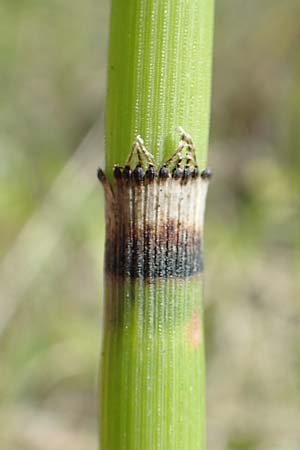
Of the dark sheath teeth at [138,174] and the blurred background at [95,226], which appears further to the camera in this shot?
the blurred background at [95,226]

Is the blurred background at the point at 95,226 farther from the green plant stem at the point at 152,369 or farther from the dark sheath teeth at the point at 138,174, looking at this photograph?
the dark sheath teeth at the point at 138,174

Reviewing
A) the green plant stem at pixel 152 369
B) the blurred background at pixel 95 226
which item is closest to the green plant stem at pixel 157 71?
the green plant stem at pixel 152 369

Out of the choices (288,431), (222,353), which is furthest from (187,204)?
(222,353)

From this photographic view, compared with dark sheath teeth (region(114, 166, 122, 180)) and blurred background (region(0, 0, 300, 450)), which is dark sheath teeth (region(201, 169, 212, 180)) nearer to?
dark sheath teeth (region(114, 166, 122, 180))

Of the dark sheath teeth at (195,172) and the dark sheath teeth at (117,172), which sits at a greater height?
the dark sheath teeth at (195,172)

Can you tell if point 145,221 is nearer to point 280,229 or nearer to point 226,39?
point 280,229

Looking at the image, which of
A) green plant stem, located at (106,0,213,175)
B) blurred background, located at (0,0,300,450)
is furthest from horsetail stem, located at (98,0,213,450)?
blurred background, located at (0,0,300,450)

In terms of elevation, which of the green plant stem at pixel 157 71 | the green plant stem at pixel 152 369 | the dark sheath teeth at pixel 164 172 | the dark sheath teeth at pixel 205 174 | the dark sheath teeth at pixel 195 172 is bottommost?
the green plant stem at pixel 152 369
